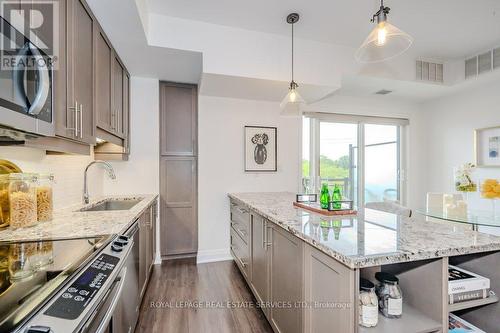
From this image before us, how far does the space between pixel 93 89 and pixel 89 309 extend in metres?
1.64

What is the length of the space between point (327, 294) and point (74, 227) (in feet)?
4.90

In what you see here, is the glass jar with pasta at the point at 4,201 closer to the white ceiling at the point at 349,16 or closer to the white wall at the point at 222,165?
the white ceiling at the point at 349,16

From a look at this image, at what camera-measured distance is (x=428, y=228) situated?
1.40 meters

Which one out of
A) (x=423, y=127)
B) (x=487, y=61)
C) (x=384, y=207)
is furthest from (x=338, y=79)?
(x=423, y=127)

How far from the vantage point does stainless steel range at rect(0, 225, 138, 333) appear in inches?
24.5

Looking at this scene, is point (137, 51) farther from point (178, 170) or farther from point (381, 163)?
point (381, 163)

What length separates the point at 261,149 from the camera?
3715mm

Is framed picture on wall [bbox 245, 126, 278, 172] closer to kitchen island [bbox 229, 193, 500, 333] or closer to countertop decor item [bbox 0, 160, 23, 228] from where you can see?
kitchen island [bbox 229, 193, 500, 333]

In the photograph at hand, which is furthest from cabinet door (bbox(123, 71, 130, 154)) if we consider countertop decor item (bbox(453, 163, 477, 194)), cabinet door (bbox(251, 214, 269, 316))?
countertop decor item (bbox(453, 163, 477, 194))

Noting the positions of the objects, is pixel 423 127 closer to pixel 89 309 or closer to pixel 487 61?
pixel 487 61

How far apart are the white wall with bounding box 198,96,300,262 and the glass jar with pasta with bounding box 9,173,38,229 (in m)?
2.06

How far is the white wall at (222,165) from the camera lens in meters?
Result: 3.46

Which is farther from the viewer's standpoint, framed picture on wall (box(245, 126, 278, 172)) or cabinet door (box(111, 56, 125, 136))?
framed picture on wall (box(245, 126, 278, 172))

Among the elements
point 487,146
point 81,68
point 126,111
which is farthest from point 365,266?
point 487,146
